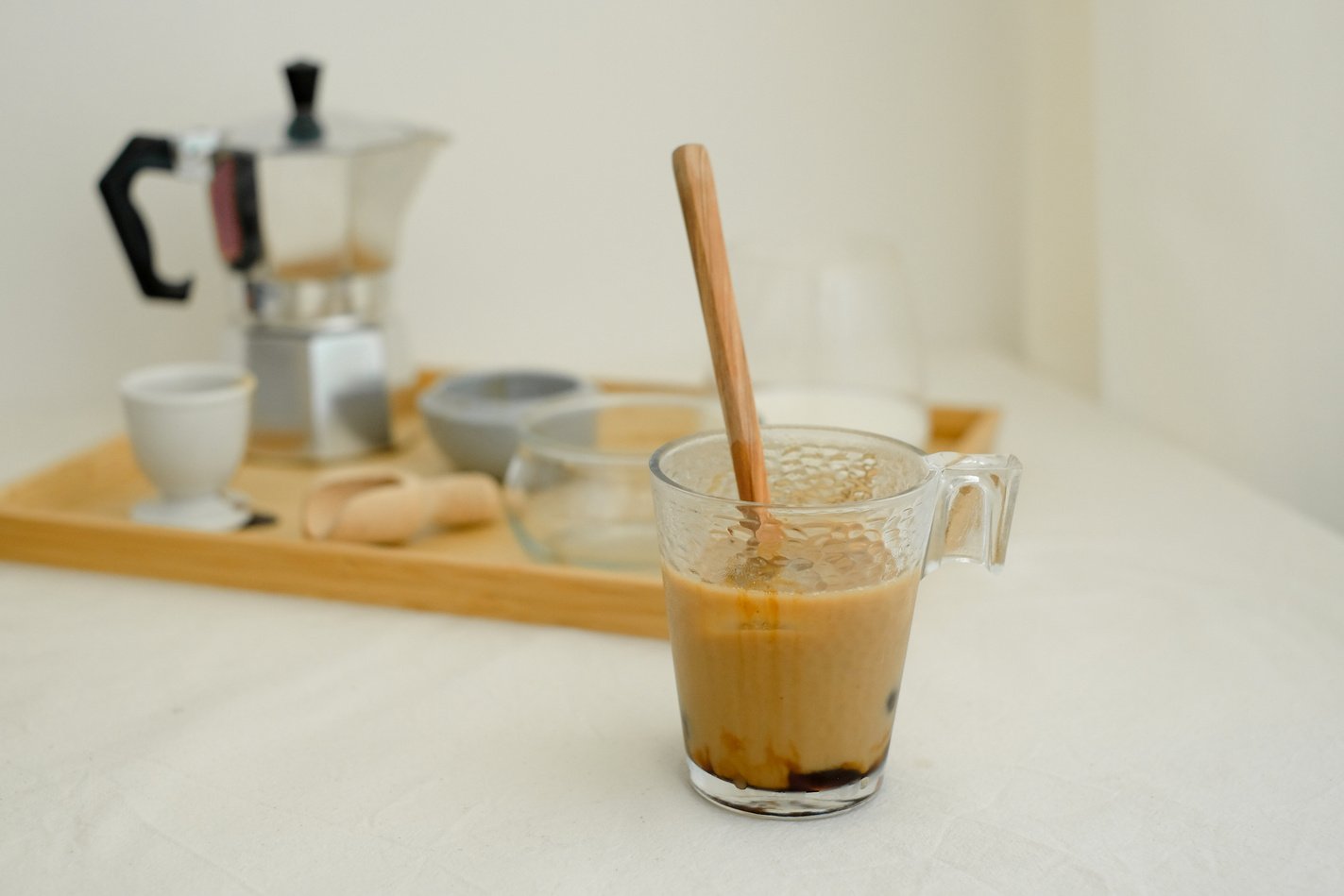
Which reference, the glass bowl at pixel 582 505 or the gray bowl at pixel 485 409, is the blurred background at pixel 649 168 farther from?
the glass bowl at pixel 582 505

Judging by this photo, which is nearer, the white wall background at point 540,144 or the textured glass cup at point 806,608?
the textured glass cup at point 806,608

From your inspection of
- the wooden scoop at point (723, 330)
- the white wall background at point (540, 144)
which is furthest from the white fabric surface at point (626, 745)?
the white wall background at point (540, 144)

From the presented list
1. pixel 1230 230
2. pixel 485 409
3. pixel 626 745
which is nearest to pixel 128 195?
pixel 485 409

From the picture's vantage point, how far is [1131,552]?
827mm

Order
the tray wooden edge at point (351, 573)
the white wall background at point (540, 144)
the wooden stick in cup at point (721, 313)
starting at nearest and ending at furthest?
the wooden stick in cup at point (721, 313) < the tray wooden edge at point (351, 573) < the white wall background at point (540, 144)

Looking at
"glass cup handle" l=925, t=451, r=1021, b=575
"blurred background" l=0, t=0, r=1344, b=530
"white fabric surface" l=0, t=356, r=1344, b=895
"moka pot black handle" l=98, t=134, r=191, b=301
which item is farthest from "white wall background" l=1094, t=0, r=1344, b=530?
"moka pot black handle" l=98, t=134, r=191, b=301

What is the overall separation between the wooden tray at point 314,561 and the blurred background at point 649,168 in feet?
0.82

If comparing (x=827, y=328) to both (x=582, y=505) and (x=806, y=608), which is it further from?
(x=806, y=608)

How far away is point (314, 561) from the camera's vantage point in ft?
2.50

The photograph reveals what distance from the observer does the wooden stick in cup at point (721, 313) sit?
1.59 feet

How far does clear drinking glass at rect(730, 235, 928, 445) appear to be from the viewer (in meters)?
0.92

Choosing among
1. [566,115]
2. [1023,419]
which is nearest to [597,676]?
[1023,419]

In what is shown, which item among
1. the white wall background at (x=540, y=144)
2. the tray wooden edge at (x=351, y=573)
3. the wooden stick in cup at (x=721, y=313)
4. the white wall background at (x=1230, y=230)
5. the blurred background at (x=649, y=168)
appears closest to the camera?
the wooden stick in cup at (x=721, y=313)

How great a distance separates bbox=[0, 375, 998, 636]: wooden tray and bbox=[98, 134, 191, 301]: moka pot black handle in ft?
0.47
